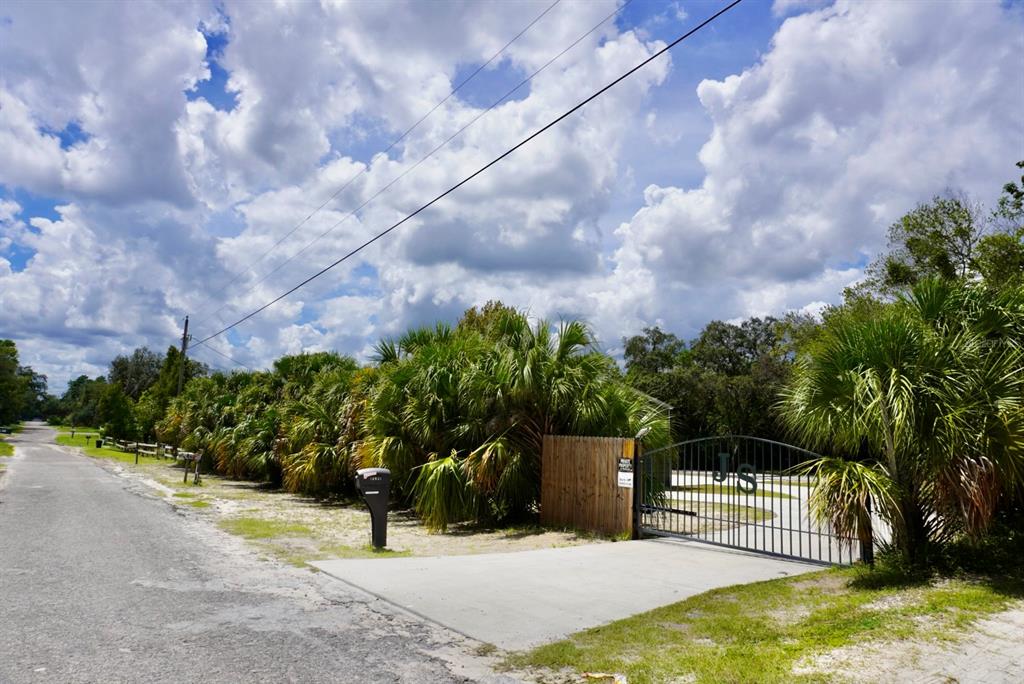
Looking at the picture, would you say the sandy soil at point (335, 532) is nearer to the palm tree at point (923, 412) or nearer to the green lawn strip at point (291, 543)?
the green lawn strip at point (291, 543)

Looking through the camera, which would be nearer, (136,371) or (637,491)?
(637,491)

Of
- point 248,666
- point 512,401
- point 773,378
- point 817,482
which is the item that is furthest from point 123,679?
point 773,378

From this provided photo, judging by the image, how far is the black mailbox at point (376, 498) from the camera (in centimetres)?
1159

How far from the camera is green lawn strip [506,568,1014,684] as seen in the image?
212 inches

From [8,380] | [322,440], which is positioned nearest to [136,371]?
[8,380]

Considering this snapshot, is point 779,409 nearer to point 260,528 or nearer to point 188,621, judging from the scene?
point 188,621

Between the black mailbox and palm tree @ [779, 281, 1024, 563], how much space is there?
6.63m

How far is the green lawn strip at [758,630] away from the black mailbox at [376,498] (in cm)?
576

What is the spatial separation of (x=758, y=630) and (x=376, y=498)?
686 cm

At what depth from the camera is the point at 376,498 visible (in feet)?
38.0

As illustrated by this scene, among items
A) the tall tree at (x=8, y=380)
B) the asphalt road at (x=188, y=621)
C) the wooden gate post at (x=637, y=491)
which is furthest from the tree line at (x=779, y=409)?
the tall tree at (x=8, y=380)

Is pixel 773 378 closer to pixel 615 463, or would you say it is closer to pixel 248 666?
pixel 615 463

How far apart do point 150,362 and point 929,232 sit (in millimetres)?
105034

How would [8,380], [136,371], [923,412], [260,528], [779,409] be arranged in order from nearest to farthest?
1. [923,412]
2. [779,409]
3. [260,528]
4. [8,380]
5. [136,371]
